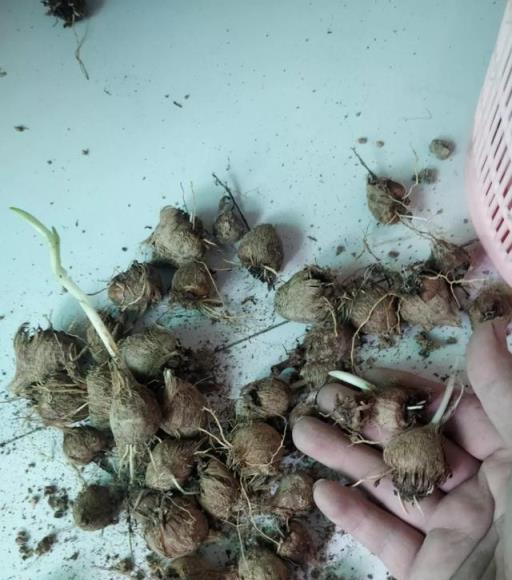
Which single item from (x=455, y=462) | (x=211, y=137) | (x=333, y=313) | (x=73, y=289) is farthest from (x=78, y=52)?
(x=455, y=462)

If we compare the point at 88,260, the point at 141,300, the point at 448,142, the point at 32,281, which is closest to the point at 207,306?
the point at 141,300

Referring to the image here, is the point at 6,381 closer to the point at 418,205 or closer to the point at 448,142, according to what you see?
the point at 418,205

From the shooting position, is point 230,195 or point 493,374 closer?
point 493,374

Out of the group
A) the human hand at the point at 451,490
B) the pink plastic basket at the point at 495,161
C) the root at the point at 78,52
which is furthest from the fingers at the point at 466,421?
the root at the point at 78,52

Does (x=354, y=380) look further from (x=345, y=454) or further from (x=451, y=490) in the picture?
(x=451, y=490)

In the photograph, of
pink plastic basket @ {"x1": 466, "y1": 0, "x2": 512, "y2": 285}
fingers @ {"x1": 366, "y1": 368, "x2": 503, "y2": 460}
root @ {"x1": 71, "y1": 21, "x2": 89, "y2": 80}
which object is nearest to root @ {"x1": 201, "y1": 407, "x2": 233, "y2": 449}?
fingers @ {"x1": 366, "y1": 368, "x2": 503, "y2": 460}

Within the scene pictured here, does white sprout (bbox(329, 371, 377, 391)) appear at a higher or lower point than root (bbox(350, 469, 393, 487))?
higher

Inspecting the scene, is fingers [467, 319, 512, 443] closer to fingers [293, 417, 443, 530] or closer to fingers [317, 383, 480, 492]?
fingers [317, 383, 480, 492]

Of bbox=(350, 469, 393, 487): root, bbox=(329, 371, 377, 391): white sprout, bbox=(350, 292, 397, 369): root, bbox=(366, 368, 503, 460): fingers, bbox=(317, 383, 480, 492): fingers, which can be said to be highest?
bbox=(350, 292, 397, 369): root

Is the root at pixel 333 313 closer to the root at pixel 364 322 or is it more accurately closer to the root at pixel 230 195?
the root at pixel 364 322
